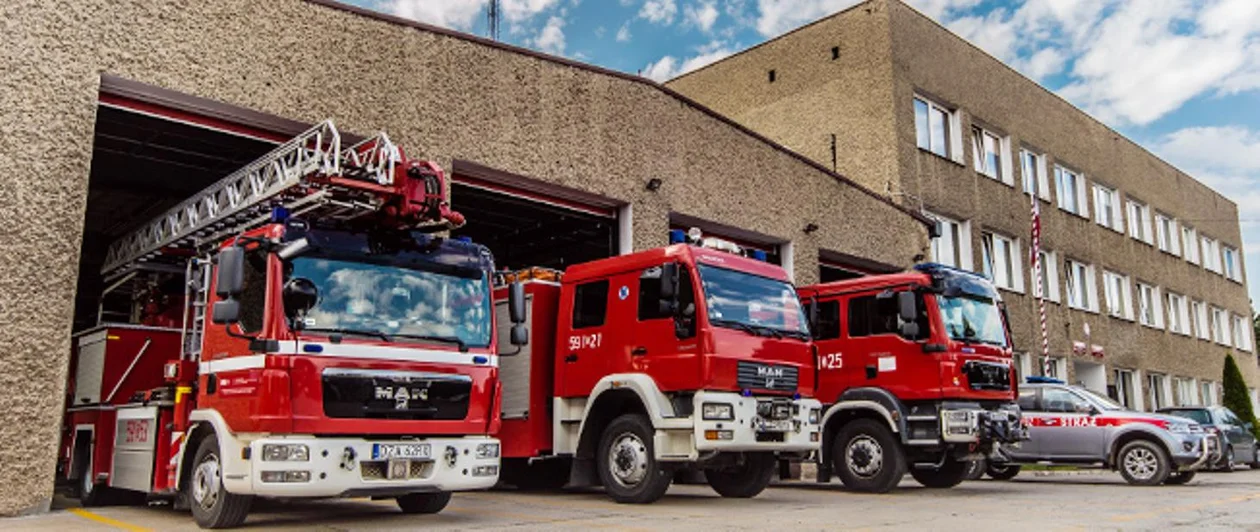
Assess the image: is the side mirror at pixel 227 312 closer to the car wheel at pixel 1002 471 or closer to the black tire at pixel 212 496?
the black tire at pixel 212 496

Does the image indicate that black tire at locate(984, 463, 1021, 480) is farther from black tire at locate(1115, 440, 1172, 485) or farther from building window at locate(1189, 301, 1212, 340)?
building window at locate(1189, 301, 1212, 340)

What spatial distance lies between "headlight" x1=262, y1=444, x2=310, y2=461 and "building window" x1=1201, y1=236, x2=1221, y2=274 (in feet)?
139

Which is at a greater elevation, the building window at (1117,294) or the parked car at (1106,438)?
the building window at (1117,294)

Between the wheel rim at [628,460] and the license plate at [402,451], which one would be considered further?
the wheel rim at [628,460]

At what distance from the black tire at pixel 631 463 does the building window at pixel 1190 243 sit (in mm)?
36142

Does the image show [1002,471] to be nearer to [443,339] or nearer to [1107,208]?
[443,339]

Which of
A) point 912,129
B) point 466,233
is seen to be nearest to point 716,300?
point 466,233

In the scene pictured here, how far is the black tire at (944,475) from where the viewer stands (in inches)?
535

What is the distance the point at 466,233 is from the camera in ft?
66.0

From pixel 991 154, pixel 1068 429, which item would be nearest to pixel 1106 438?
pixel 1068 429

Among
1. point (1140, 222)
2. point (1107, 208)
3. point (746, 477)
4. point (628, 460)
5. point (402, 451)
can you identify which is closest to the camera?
point (402, 451)

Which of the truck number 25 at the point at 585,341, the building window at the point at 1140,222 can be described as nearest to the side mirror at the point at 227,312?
the truck number 25 at the point at 585,341

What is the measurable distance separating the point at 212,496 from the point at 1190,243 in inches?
1614

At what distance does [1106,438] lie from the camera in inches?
602
